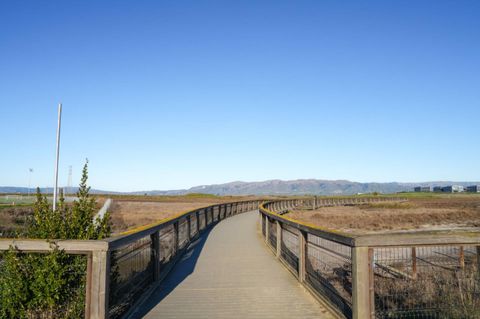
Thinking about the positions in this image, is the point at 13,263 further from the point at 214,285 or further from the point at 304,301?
the point at 304,301

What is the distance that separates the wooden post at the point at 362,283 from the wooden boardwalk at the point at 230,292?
3.15 ft

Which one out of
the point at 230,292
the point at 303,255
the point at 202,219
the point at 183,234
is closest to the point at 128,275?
the point at 230,292

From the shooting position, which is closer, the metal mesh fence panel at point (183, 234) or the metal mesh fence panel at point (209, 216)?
the metal mesh fence panel at point (183, 234)

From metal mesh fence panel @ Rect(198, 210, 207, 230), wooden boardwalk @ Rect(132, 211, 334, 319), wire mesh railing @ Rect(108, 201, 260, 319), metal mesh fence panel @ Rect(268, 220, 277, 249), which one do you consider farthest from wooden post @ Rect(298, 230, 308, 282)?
metal mesh fence panel @ Rect(198, 210, 207, 230)

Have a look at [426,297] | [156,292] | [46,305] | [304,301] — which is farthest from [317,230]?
[46,305]

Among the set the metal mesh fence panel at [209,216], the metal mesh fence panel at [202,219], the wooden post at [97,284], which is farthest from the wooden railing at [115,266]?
the metal mesh fence panel at [209,216]

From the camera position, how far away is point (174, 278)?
7895 mm

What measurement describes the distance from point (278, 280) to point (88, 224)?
3940 millimetres

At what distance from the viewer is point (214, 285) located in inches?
288

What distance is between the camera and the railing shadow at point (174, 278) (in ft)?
18.9

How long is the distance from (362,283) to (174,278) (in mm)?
4541

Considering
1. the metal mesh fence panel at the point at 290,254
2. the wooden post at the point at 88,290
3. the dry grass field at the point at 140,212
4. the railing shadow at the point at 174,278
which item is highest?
the wooden post at the point at 88,290

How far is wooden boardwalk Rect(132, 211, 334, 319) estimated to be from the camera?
5.60 meters

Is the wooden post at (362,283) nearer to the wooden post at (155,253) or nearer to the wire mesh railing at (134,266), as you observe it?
the wire mesh railing at (134,266)
